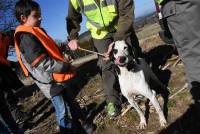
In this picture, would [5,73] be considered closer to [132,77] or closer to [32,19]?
[32,19]

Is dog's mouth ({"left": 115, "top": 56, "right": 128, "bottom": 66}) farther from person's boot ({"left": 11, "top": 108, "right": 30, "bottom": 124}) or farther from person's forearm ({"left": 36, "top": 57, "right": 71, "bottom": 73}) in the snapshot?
person's boot ({"left": 11, "top": 108, "right": 30, "bottom": 124})

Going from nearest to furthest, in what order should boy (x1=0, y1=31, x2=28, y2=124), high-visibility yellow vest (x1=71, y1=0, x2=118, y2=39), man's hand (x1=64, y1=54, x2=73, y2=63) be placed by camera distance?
man's hand (x1=64, y1=54, x2=73, y2=63)
high-visibility yellow vest (x1=71, y1=0, x2=118, y2=39)
boy (x1=0, y1=31, x2=28, y2=124)

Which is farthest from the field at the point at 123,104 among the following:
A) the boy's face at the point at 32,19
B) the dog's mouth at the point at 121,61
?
the boy's face at the point at 32,19

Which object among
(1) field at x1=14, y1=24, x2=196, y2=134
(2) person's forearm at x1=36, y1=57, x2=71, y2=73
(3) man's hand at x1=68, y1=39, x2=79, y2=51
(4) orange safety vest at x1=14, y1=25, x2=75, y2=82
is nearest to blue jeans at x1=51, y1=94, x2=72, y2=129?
(4) orange safety vest at x1=14, y1=25, x2=75, y2=82

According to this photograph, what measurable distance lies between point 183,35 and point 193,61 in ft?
1.14

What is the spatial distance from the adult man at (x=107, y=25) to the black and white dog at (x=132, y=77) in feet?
0.79

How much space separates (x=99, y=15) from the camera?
21.1ft

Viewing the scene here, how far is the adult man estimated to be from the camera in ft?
20.1

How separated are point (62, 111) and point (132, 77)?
3.92ft

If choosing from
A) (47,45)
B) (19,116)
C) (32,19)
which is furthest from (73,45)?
(19,116)

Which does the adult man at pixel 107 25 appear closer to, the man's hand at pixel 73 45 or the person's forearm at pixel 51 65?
the man's hand at pixel 73 45

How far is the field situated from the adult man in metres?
0.37

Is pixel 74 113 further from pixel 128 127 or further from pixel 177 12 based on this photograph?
pixel 177 12

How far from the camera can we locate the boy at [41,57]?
544 cm
